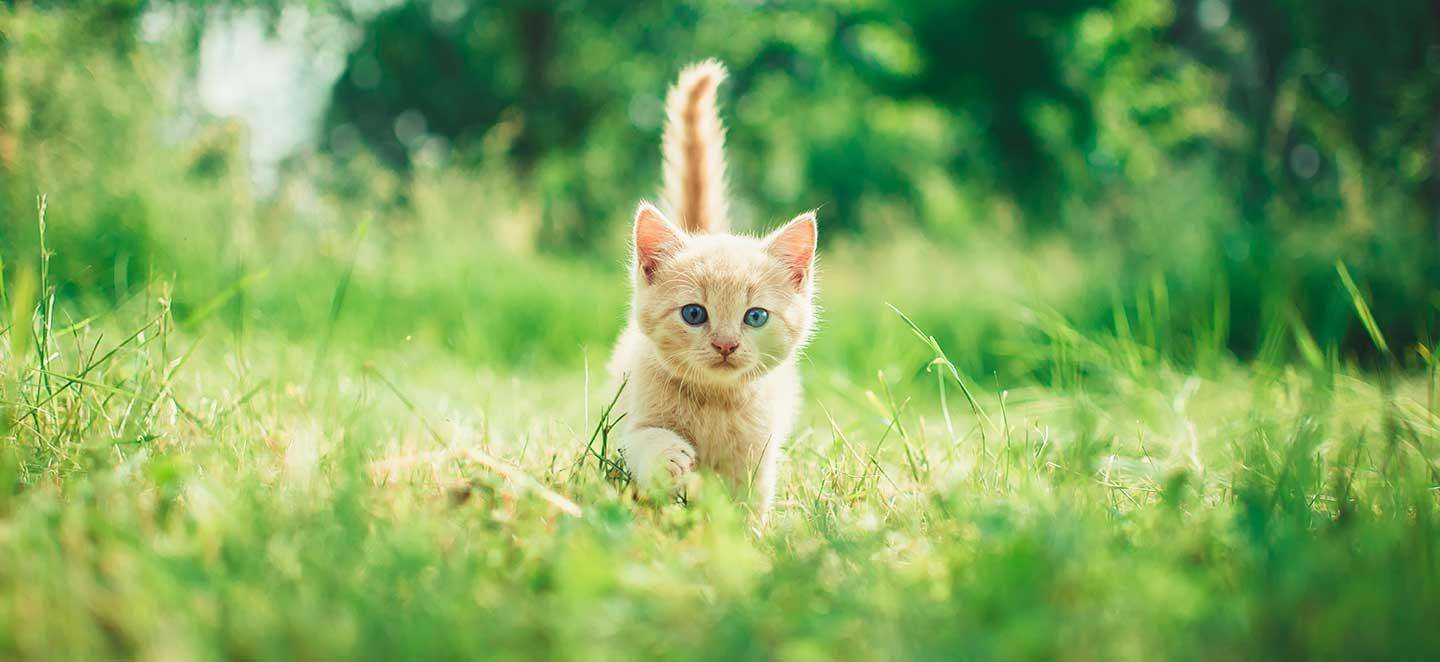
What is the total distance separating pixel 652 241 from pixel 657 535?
2.64ft

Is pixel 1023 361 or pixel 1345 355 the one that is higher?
pixel 1023 361

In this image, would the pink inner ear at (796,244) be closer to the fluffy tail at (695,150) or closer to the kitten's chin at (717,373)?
the kitten's chin at (717,373)

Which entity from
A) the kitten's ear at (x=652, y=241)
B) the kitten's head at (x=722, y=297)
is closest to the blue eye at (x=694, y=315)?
the kitten's head at (x=722, y=297)

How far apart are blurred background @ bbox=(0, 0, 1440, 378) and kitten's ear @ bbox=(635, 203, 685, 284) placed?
1.08ft

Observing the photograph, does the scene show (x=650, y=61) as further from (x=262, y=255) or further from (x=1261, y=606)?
(x=1261, y=606)

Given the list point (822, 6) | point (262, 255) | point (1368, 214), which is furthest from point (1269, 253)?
point (822, 6)

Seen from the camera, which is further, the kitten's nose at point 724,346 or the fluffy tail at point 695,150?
the fluffy tail at point 695,150

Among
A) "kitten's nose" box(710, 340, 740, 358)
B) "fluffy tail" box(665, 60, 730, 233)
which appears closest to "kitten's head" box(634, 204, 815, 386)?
"kitten's nose" box(710, 340, 740, 358)

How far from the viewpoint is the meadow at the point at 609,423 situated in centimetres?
82

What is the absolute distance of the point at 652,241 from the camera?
5.97ft

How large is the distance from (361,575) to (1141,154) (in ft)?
32.8

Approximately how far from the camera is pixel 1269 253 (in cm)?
405

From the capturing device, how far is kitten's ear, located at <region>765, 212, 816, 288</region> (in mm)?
1839

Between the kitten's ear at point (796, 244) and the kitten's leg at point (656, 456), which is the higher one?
the kitten's ear at point (796, 244)
